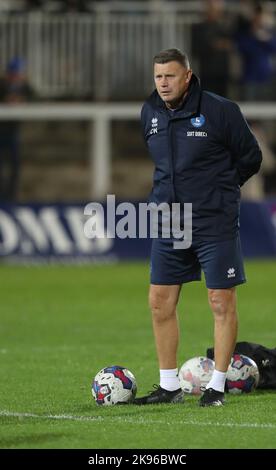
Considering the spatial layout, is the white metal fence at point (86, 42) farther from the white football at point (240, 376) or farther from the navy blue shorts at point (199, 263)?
the navy blue shorts at point (199, 263)

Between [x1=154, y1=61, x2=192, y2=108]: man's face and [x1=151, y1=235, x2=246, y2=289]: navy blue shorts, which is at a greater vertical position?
[x1=154, y1=61, x2=192, y2=108]: man's face

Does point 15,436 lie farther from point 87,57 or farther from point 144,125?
point 87,57

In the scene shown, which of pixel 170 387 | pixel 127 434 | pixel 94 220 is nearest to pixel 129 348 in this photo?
pixel 170 387

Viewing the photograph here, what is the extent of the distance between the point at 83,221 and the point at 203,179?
1434 centimetres

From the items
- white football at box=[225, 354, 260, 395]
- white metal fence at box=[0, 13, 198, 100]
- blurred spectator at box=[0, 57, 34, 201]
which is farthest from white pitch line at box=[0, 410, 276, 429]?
white metal fence at box=[0, 13, 198, 100]

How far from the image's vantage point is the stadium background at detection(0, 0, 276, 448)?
29.4 ft

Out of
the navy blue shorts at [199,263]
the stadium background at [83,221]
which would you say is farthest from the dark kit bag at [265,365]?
the navy blue shorts at [199,263]

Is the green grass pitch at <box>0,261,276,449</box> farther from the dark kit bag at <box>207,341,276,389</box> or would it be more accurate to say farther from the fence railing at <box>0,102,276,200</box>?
the fence railing at <box>0,102,276,200</box>

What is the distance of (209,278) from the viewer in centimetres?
927

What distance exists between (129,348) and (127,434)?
16.5ft

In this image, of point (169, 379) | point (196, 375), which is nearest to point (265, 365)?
point (196, 375)

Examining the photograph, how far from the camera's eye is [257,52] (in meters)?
26.6

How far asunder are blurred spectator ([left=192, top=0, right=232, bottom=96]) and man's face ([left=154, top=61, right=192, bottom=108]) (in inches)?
674

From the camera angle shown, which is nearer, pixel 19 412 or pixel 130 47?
pixel 19 412
